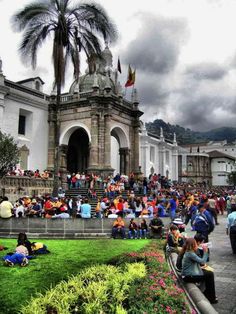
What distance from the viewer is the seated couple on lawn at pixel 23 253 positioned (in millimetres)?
8133

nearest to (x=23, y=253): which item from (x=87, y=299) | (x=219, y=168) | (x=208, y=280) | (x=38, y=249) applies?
(x=38, y=249)

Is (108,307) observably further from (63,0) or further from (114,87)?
(114,87)

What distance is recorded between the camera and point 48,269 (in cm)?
765

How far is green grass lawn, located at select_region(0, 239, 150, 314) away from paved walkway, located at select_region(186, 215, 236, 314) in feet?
8.75

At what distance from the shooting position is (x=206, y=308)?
Answer: 4.50 m

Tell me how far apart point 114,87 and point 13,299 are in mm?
27571

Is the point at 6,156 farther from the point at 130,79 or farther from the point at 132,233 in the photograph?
the point at 130,79

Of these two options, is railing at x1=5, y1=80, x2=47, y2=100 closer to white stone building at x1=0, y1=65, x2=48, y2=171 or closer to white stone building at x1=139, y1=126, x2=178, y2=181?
Answer: white stone building at x1=0, y1=65, x2=48, y2=171

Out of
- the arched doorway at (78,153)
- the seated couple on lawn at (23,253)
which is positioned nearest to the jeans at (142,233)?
the seated couple on lawn at (23,253)

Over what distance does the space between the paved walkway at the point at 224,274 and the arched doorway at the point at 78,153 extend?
64.9 ft

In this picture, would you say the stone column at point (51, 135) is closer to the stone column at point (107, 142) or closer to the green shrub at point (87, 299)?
the stone column at point (107, 142)

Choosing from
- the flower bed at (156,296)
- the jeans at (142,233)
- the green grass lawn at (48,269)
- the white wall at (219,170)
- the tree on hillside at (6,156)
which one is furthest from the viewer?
the white wall at (219,170)

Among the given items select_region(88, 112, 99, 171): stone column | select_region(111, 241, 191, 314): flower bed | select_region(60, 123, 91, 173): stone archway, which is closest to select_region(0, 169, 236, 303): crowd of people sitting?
select_region(111, 241, 191, 314): flower bed

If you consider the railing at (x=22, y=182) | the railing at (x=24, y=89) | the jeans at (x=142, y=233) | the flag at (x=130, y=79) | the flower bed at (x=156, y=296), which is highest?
the flag at (x=130, y=79)
